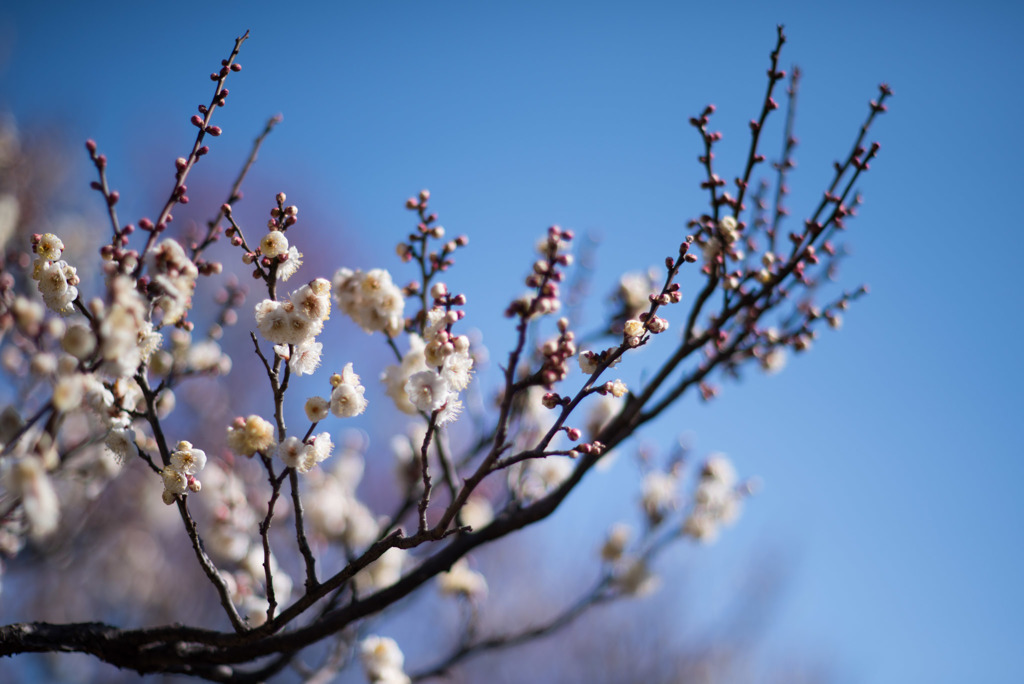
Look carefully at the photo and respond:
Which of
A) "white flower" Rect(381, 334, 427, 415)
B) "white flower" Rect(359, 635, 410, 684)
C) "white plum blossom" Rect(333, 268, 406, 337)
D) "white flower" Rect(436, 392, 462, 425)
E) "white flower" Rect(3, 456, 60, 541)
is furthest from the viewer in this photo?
"white flower" Rect(359, 635, 410, 684)

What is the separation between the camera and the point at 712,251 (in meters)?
2.23

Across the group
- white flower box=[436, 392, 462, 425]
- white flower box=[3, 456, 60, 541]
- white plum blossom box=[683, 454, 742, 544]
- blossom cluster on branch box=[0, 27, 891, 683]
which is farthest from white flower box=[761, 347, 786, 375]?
white flower box=[3, 456, 60, 541]

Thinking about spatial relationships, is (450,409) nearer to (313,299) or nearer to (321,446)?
(321,446)

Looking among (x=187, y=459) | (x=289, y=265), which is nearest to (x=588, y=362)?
(x=289, y=265)

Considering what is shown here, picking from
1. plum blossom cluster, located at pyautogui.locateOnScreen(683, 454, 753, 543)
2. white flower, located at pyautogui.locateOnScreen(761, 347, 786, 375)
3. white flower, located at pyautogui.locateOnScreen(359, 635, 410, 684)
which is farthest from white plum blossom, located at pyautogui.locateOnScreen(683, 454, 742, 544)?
white flower, located at pyautogui.locateOnScreen(359, 635, 410, 684)

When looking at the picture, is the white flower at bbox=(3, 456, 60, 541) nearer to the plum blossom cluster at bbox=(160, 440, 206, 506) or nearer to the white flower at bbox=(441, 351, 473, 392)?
the plum blossom cluster at bbox=(160, 440, 206, 506)

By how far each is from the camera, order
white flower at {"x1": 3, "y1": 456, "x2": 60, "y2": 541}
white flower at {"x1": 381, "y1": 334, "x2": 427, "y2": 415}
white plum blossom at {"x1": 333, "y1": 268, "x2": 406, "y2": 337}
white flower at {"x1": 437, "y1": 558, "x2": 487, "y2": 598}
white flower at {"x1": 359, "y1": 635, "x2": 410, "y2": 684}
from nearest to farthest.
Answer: white flower at {"x1": 3, "y1": 456, "x2": 60, "y2": 541}, white plum blossom at {"x1": 333, "y1": 268, "x2": 406, "y2": 337}, white flower at {"x1": 381, "y1": 334, "x2": 427, "y2": 415}, white flower at {"x1": 359, "y1": 635, "x2": 410, "y2": 684}, white flower at {"x1": 437, "y1": 558, "x2": 487, "y2": 598}

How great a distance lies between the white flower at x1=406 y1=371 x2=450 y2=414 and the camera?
1491 millimetres

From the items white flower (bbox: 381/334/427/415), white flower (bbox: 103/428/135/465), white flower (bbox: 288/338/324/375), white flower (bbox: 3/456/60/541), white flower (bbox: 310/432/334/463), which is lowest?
white flower (bbox: 3/456/60/541)

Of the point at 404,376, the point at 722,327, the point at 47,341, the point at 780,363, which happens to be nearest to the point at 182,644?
the point at 404,376

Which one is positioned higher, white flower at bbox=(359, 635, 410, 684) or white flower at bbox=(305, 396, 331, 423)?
white flower at bbox=(305, 396, 331, 423)

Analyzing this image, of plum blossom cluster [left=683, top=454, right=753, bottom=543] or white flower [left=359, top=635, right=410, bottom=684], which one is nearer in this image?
white flower [left=359, top=635, right=410, bottom=684]

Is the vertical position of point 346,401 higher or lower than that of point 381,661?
higher

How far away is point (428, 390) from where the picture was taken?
1501 mm
